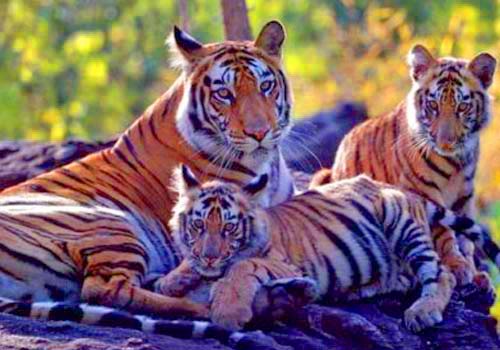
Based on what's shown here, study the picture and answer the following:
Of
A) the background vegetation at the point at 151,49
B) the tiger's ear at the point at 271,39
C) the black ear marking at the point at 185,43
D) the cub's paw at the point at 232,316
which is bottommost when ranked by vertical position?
the cub's paw at the point at 232,316

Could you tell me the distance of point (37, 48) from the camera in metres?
20.9

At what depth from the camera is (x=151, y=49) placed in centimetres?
2288

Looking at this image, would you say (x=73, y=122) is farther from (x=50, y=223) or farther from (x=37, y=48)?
(x=50, y=223)

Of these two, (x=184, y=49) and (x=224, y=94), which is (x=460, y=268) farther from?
(x=184, y=49)

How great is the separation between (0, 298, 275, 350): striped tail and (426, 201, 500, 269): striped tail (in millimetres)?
1969

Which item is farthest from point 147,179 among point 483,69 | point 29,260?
point 483,69

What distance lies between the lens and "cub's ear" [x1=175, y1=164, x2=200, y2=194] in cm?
770

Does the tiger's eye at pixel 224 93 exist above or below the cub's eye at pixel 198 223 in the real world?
above

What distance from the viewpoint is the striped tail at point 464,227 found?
8.52 m

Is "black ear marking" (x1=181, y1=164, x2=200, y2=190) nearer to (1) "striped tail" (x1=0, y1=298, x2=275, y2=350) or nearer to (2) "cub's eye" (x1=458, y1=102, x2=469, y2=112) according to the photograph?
(1) "striped tail" (x1=0, y1=298, x2=275, y2=350)

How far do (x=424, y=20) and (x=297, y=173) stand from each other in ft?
34.0

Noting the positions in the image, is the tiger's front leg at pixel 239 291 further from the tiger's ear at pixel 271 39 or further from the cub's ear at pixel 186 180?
the tiger's ear at pixel 271 39

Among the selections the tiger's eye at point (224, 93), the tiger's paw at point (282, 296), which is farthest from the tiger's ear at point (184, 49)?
the tiger's paw at point (282, 296)

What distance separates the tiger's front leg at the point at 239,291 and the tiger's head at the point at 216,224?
98mm
